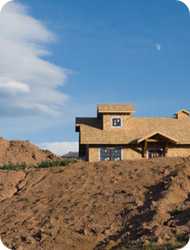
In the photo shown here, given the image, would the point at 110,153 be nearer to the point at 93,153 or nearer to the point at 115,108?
the point at 93,153

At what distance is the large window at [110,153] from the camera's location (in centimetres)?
3090

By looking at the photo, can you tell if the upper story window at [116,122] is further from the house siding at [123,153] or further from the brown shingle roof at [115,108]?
the house siding at [123,153]

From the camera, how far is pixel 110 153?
31000 mm

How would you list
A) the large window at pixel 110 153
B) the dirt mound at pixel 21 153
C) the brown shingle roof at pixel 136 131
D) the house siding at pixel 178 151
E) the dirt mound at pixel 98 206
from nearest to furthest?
the dirt mound at pixel 98 206
the brown shingle roof at pixel 136 131
the large window at pixel 110 153
the house siding at pixel 178 151
the dirt mound at pixel 21 153

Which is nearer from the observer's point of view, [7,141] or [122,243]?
[122,243]

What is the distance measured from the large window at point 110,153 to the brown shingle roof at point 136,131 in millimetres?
611

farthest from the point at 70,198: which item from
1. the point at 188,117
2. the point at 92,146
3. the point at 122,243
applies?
the point at 188,117

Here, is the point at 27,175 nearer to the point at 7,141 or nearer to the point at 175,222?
the point at 175,222

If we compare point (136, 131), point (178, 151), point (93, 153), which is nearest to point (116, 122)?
point (136, 131)

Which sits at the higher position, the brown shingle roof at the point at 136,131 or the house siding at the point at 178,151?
the brown shingle roof at the point at 136,131

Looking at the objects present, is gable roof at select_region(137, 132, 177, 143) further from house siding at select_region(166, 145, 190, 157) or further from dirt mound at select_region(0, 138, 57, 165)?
dirt mound at select_region(0, 138, 57, 165)

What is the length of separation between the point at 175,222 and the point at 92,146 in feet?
49.9

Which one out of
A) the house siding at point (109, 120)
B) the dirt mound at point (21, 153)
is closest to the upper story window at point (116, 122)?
the house siding at point (109, 120)

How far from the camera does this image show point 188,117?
36.2 meters
